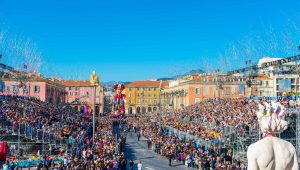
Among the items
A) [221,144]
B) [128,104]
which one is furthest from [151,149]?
[128,104]

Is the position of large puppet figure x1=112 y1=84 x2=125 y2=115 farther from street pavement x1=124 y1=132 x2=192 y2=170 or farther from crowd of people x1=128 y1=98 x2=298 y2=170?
crowd of people x1=128 y1=98 x2=298 y2=170

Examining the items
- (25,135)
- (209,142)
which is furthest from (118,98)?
(25,135)

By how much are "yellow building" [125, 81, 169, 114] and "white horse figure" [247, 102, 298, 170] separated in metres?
146

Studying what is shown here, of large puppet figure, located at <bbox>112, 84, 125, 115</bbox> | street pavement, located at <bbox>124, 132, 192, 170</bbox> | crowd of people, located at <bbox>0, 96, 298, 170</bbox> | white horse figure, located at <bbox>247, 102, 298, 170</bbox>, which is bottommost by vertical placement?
street pavement, located at <bbox>124, 132, 192, 170</bbox>

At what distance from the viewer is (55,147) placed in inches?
1168

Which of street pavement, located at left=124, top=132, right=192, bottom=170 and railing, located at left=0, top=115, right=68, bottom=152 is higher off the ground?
railing, located at left=0, top=115, right=68, bottom=152

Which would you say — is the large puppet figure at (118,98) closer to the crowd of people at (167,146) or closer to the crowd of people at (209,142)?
the crowd of people at (167,146)

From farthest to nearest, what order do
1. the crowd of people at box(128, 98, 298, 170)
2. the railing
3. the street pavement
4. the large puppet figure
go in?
1. the large puppet figure
2. the street pavement
3. the railing
4. the crowd of people at box(128, 98, 298, 170)

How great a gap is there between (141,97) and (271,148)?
483 ft

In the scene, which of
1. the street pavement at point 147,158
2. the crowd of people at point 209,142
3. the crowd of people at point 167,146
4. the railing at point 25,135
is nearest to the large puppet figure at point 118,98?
the street pavement at point 147,158

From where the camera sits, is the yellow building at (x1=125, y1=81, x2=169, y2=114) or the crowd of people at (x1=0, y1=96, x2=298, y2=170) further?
the yellow building at (x1=125, y1=81, x2=169, y2=114)

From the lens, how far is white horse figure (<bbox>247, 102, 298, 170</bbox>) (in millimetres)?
5785

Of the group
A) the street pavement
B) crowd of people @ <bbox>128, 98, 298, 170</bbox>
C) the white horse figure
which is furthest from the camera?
the street pavement

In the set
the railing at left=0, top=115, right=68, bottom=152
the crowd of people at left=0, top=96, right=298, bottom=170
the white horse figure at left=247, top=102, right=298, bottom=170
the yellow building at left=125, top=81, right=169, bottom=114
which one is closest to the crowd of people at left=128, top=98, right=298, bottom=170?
the crowd of people at left=0, top=96, right=298, bottom=170
